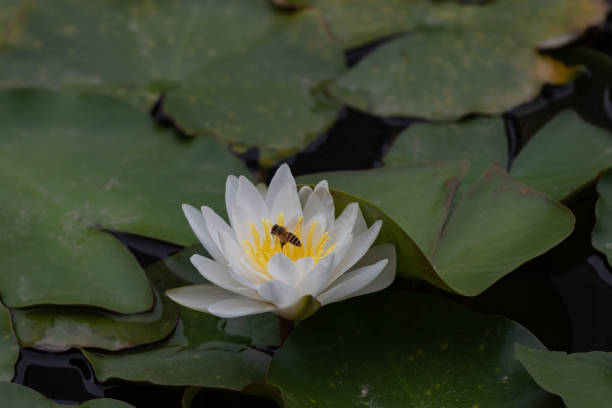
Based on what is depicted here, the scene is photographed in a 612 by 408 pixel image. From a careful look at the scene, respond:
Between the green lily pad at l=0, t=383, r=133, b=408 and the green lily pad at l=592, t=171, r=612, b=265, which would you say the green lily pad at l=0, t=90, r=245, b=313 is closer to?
the green lily pad at l=0, t=383, r=133, b=408

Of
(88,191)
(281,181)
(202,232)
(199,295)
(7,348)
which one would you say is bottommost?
(7,348)

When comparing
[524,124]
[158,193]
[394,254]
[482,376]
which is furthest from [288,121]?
[482,376]

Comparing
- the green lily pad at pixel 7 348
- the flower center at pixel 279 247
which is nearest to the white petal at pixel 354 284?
the flower center at pixel 279 247

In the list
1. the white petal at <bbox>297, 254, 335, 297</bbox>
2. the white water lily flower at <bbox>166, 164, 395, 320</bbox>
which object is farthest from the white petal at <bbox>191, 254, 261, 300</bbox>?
the white petal at <bbox>297, 254, 335, 297</bbox>

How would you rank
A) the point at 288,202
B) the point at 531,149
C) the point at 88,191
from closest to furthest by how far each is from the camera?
the point at 288,202
the point at 88,191
the point at 531,149

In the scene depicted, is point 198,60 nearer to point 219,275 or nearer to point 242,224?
point 242,224

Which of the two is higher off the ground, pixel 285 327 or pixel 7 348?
pixel 285 327

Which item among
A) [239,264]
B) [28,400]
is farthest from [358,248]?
[28,400]
